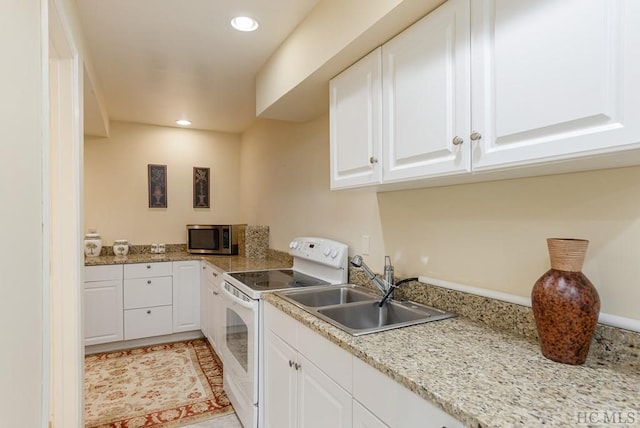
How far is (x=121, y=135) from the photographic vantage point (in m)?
3.88

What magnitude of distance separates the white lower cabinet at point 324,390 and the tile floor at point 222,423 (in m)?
0.45

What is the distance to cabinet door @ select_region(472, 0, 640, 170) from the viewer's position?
748 millimetres

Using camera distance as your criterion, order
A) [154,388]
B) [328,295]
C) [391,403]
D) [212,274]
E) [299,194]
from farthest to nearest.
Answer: [212,274] → [299,194] → [154,388] → [328,295] → [391,403]

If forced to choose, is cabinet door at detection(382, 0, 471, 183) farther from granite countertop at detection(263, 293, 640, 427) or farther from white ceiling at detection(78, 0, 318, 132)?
white ceiling at detection(78, 0, 318, 132)

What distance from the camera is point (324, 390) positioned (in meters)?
1.31

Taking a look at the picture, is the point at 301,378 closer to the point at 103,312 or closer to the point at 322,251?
the point at 322,251

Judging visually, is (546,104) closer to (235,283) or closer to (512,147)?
(512,147)

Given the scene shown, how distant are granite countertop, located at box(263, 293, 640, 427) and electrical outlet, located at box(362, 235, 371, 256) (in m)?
0.79

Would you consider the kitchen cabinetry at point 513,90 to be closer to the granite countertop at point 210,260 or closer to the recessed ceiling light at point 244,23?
the recessed ceiling light at point 244,23

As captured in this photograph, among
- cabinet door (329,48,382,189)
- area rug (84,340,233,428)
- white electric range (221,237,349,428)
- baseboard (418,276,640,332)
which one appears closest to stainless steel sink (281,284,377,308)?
white electric range (221,237,349,428)

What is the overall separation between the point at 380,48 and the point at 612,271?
114 cm

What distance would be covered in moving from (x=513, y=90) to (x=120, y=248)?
389 cm

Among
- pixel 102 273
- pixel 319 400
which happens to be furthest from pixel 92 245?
pixel 319 400

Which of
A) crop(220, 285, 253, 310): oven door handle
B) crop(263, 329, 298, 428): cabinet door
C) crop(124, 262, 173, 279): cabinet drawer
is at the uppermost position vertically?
crop(220, 285, 253, 310): oven door handle
